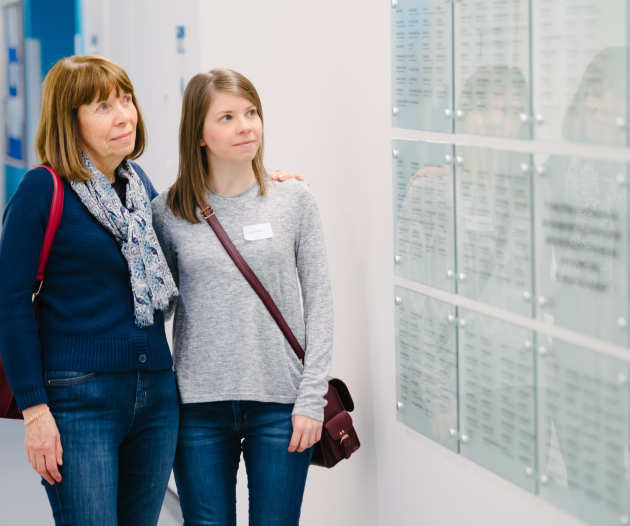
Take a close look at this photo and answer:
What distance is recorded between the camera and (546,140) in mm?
1920

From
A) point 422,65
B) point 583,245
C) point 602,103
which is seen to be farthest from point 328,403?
point 602,103

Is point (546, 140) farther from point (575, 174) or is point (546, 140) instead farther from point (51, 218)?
point (51, 218)

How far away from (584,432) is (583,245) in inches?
16.0

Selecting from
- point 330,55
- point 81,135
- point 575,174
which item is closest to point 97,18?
point 330,55

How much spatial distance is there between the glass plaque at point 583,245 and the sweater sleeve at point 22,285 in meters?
1.13

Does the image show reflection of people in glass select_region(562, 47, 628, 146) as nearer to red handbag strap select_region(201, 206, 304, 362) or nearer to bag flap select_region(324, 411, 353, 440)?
red handbag strap select_region(201, 206, 304, 362)

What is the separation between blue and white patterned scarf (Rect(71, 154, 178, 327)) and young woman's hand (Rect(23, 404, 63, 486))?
30 centimetres

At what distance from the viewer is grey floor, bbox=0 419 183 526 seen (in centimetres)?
388

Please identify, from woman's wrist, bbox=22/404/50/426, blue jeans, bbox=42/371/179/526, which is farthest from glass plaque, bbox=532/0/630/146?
woman's wrist, bbox=22/404/50/426

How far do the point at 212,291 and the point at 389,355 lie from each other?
2.56 feet

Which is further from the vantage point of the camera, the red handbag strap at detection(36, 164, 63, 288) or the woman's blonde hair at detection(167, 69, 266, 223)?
the woman's blonde hair at detection(167, 69, 266, 223)

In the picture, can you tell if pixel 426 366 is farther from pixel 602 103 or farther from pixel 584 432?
pixel 602 103

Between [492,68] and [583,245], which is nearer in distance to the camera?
[583,245]

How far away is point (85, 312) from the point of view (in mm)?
2027
